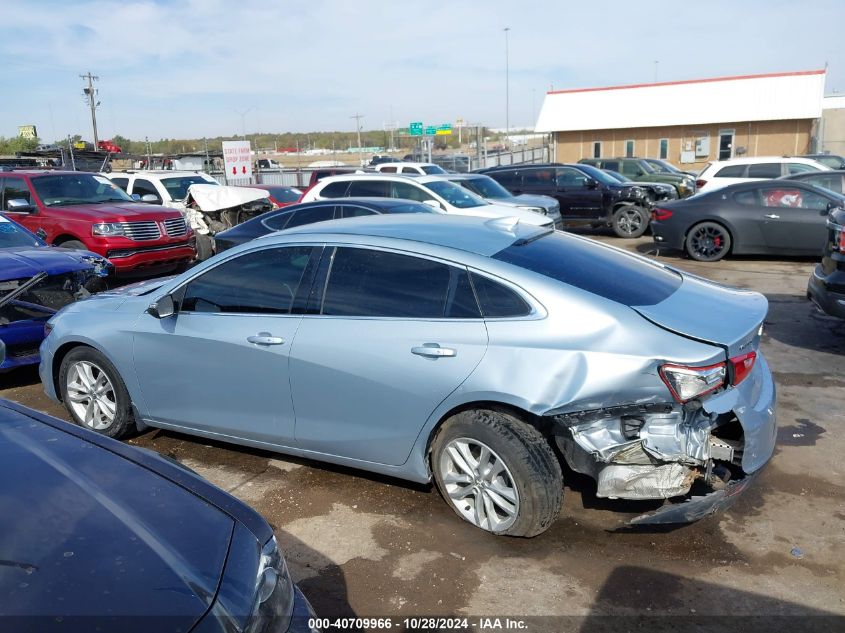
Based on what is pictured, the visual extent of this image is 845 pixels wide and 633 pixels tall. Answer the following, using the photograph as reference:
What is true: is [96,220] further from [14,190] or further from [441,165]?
[441,165]

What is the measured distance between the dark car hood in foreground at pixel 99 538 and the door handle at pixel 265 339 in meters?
1.49

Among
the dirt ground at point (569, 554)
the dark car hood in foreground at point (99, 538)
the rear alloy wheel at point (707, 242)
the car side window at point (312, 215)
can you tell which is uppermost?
the car side window at point (312, 215)

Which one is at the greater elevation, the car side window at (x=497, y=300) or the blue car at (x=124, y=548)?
the car side window at (x=497, y=300)

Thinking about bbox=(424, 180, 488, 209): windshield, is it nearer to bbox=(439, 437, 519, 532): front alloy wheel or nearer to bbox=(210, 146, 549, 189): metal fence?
bbox=(210, 146, 549, 189): metal fence

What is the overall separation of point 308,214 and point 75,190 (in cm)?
434

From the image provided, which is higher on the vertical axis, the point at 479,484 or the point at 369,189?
the point at 369,189

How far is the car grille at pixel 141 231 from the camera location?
10.2 metres

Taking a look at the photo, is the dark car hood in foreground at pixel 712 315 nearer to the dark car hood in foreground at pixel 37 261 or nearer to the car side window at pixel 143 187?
the dark car hood in foreground at pixel 37 261

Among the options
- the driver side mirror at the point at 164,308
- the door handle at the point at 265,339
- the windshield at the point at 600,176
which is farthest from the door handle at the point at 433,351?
the windshield at the point at 600,176

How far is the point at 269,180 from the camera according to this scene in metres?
28.2

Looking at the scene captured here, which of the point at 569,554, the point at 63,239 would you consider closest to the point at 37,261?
the point at 63,239

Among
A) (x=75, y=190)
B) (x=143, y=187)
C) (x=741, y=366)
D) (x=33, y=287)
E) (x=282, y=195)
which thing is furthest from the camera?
(x=282, y=195)

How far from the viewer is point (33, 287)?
21.3 ft

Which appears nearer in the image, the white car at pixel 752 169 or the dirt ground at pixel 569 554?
the dirt ground at pixel 569 554
